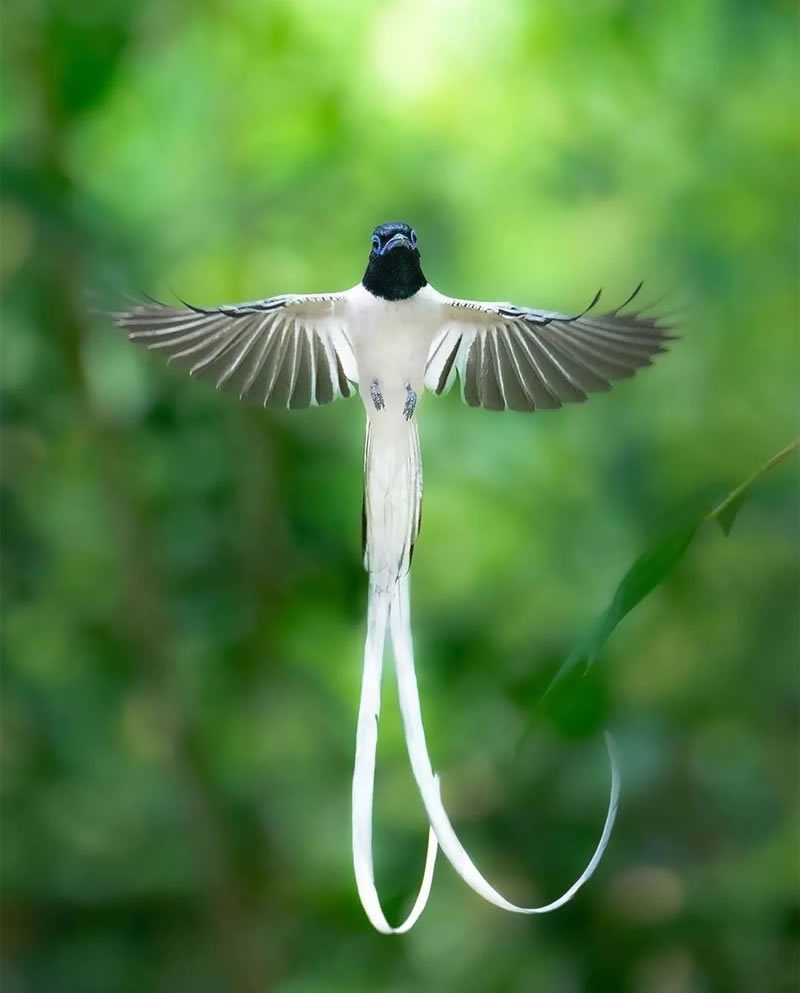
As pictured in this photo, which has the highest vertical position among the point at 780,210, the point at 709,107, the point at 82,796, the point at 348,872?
the point at 709,107

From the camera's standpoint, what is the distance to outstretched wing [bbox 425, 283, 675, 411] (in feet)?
2.28

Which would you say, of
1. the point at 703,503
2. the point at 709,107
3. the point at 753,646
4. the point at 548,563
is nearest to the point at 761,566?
the point at 753,646

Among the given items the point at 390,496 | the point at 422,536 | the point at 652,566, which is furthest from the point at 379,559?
the point at 422,536

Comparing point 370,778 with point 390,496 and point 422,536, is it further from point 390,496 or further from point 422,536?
point 422,536

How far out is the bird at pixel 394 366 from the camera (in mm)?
667

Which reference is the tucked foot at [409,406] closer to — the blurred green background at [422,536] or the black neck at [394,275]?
the black neck at [394,275]

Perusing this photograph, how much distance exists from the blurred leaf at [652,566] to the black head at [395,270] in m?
0.22

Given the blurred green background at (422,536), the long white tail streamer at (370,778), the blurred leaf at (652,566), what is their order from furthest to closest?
the blurred green background at (422,536)
the blurred leaf at (652,566)
the long white tail streamer at (370,778)

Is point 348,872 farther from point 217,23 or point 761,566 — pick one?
point 217,23

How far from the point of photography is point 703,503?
0.93 meters

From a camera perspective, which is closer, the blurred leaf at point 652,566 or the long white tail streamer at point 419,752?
the long white tail streamer at point 419,752

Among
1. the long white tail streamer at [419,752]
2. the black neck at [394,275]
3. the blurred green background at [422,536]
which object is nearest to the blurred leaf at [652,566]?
the long white tail streamer at [419,752]

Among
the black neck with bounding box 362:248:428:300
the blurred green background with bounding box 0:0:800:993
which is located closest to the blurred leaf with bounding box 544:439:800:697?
the black neck with bounding box 362:248:428:300

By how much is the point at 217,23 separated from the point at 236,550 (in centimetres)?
91
